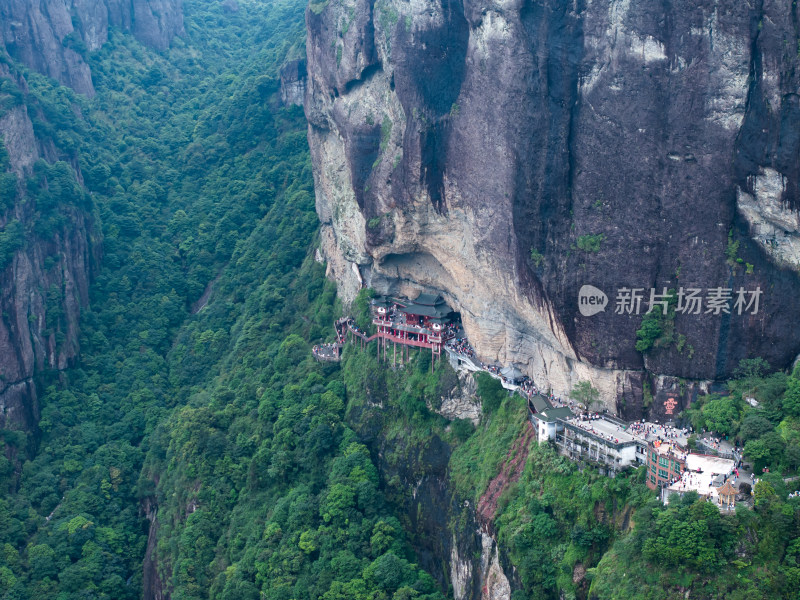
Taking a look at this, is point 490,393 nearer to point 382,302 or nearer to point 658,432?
point 658,432

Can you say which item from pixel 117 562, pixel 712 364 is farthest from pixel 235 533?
pixel 712 364

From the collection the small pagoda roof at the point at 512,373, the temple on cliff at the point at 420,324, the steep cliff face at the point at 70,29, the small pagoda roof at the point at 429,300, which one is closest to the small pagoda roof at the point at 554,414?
the small pagoda roof at the point at 512,373

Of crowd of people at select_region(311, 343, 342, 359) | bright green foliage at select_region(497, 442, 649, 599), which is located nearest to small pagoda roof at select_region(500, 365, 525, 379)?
bright green foliage at select_region(497, 442, 649, 599)

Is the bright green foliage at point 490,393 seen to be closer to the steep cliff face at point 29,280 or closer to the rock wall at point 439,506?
the rock wall at point 439,506

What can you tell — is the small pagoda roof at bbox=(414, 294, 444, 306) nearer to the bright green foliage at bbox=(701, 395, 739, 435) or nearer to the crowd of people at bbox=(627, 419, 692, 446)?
the crowd of people at bbox=(627, 419, 692, 446)

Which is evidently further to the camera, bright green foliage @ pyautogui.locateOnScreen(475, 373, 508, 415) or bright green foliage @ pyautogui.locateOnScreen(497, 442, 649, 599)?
bright green foliage @ pyautogui.locateOnScreen(475, 373, 508, 415)
